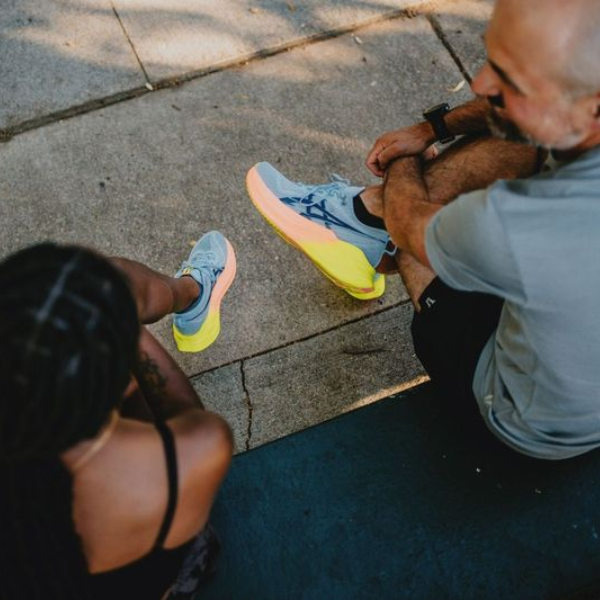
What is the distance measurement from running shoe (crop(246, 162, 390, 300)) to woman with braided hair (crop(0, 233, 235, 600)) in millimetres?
916

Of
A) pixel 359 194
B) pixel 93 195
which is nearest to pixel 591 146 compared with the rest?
pixel 359 194

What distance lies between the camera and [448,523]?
6.91 ft

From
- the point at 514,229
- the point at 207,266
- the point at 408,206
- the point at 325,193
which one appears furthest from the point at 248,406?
the point at 514,229

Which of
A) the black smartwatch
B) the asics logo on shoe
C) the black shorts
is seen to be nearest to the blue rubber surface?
the black shorts

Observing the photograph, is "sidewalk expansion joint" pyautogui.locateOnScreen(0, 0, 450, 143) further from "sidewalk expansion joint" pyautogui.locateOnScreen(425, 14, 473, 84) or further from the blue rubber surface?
the blue rubber surface

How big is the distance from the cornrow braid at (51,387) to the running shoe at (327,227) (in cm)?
119

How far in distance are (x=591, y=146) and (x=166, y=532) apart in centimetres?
130

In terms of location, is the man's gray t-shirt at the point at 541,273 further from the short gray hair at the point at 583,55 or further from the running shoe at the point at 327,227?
the running shoe at the point at 327,227

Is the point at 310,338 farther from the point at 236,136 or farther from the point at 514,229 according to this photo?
the point at 514,229

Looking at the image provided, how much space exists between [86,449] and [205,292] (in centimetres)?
125

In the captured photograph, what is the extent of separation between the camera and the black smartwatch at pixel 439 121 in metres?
2.32

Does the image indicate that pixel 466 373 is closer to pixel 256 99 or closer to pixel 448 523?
pixel 448 523

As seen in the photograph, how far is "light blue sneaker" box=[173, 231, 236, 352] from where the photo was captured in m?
2.54

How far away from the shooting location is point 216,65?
3215 millimetres
